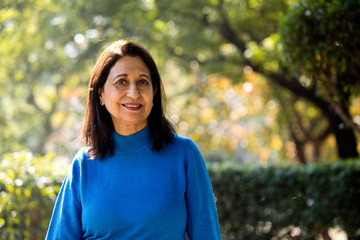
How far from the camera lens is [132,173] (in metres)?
2.14

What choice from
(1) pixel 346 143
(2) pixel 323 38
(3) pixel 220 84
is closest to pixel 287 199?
(2) pixel 323 38

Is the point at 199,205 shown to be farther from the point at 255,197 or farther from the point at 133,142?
the point at 255,197

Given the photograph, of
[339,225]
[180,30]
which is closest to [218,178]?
[339,225]

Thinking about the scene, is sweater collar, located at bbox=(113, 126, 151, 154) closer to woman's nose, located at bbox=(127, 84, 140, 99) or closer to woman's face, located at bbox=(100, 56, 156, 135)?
woman's face, located at bbox=(100, 56, 156, 135)

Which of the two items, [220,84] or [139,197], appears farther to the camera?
[220,84]

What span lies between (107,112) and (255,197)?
13.2ft

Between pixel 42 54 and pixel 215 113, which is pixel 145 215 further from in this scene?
pixel 215 113

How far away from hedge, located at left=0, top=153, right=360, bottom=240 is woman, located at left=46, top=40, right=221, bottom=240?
6.79ft

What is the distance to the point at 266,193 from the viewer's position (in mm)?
5953

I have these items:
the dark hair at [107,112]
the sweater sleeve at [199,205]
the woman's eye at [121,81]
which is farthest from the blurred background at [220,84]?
the sweater sleeve at [199,205]

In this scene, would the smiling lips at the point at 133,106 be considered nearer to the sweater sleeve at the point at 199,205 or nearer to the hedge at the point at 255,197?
the sweater sleeve at the point at 199,205

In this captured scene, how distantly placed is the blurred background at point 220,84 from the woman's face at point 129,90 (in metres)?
0.41

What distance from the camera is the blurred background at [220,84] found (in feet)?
13.9

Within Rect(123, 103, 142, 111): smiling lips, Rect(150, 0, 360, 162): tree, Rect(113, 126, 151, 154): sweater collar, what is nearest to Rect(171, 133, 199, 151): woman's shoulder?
Rect(113, 126, 151, 154): sweater collar
